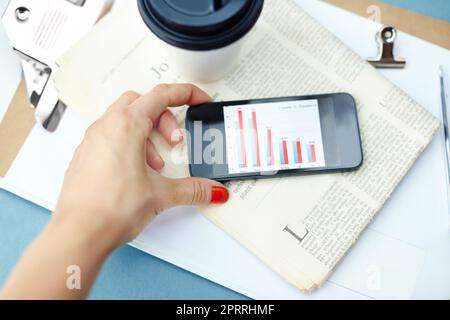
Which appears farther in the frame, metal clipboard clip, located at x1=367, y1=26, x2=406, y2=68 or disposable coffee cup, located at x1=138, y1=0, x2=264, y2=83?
metal clipboard clip, located at x1=367, y1=26, x2=406, y2=68

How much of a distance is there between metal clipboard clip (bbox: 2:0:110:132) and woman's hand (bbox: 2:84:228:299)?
0.13 metres

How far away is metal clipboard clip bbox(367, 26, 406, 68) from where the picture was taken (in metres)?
0.61

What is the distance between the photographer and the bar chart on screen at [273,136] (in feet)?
1.86

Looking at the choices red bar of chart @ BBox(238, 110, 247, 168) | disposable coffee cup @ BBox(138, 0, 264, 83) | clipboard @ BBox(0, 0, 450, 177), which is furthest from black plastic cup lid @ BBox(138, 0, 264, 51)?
clipboard @ BBox(0, 0, 450, 177)

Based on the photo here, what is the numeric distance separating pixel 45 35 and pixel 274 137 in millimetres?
329

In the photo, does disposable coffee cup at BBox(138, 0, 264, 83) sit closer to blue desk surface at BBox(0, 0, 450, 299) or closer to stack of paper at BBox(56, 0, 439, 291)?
stack of paper at BBox(56, 0, 439, 291)

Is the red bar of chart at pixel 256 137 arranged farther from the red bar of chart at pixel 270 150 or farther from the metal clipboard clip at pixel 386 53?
the metal clipboard clip at pixel 386 53

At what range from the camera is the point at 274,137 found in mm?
574

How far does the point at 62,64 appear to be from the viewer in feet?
1.95

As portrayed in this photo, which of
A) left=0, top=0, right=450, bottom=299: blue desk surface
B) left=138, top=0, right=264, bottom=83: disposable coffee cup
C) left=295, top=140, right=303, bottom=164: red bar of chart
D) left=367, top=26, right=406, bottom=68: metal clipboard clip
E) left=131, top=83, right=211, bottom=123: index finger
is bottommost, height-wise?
left=0, top=0, right=450, bottom=299: blue desk surface

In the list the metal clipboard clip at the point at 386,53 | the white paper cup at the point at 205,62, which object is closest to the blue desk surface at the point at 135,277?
the white paper cup at the point at 205,62

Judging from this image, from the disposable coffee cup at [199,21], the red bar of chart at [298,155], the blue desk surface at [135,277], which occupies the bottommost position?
the blue desk surface at [135,277]

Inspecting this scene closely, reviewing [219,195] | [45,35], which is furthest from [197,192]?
[45,35]
